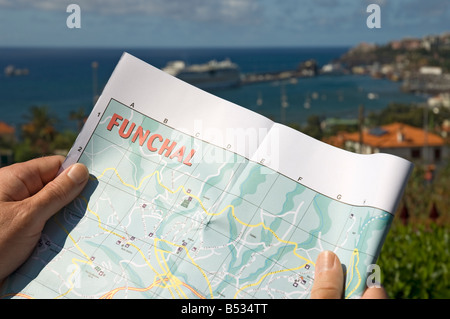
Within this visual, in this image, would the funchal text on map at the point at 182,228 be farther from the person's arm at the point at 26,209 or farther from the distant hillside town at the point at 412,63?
the distant hillside town at the point at 412,63

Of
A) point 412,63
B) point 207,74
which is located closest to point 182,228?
point 207,74

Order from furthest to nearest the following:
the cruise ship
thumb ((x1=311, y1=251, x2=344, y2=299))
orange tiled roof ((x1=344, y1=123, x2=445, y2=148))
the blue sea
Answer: the blue sea → the cruise ship → orange tiled roof ((x1=344, y1=123, x2=445, y2=148)) → thumb ((x1=311, y1=251, x2=344, y2=299))

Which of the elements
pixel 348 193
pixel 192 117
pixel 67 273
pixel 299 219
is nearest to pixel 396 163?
pixel 348 193

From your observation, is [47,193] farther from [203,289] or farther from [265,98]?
[265,98]

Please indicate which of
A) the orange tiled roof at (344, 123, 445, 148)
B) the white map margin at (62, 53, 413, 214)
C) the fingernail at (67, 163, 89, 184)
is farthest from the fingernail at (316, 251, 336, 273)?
the orange tiled roof at (344, 123, 445, 148)

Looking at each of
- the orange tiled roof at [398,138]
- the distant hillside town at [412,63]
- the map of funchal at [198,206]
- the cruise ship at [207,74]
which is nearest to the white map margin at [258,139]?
the map of funchal at [198,206]

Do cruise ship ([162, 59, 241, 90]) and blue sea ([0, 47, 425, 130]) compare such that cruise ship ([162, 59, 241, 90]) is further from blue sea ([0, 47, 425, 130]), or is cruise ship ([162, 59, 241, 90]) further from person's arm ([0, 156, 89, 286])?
person's arm ([0, 156, 89, 286])
